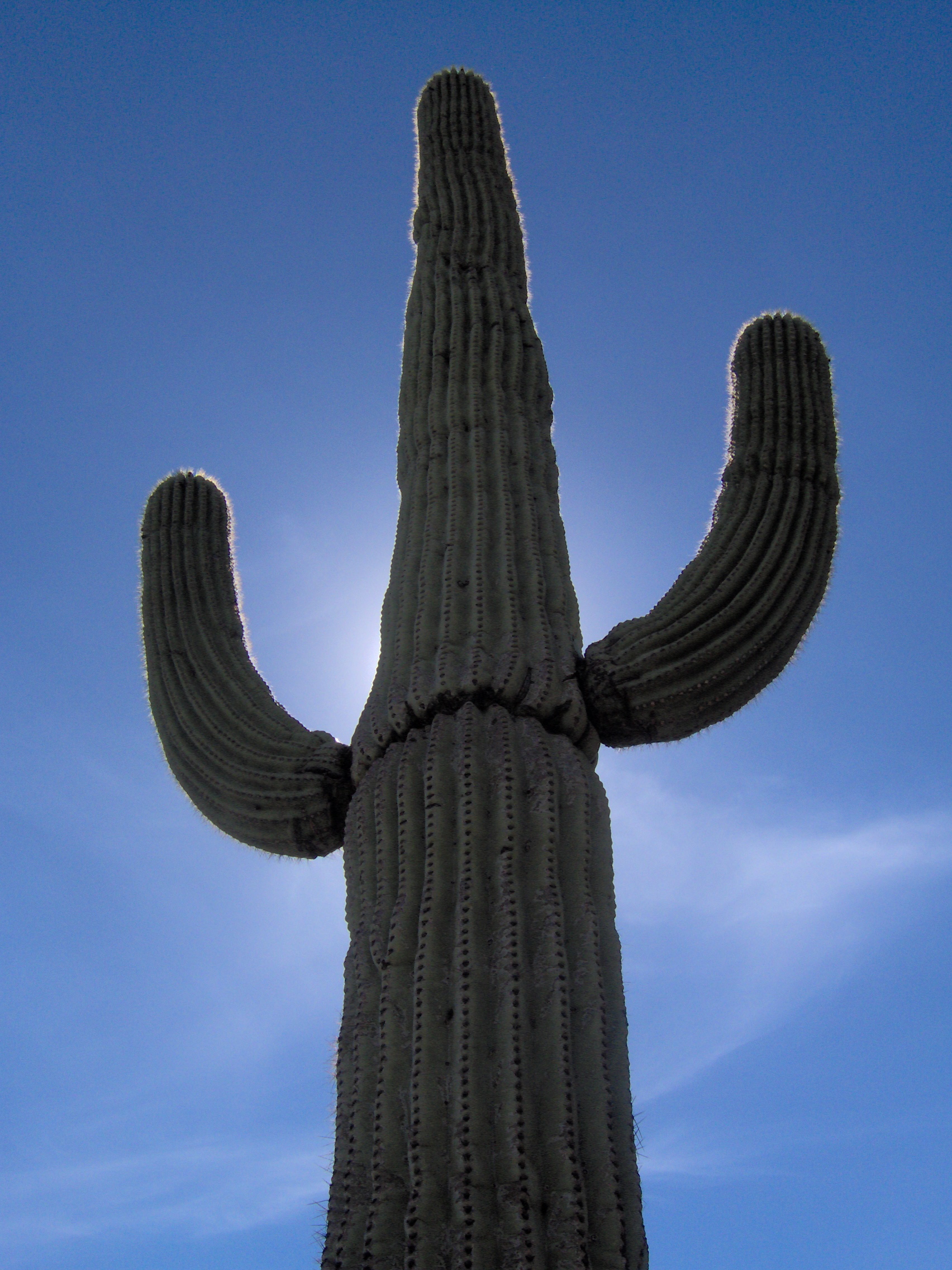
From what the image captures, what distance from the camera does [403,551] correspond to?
18.0 feet

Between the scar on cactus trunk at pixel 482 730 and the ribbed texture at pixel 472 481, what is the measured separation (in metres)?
0.01

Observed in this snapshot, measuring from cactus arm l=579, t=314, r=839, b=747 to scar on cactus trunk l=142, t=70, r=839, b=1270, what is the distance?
1 cm

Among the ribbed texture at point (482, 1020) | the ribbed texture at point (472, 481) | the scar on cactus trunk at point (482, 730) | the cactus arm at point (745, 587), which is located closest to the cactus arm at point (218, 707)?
the scar on cactus trunk at point (482, 730)

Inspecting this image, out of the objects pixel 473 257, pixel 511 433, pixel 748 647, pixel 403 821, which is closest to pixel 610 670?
pixel 748 647

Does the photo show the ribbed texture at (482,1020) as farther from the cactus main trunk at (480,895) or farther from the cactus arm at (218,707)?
the cactus arm at (218,707)

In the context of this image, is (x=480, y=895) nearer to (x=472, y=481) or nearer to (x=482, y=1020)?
(x=482, y=1020)

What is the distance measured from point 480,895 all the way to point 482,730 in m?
0.72

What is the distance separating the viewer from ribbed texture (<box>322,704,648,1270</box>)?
3336mm

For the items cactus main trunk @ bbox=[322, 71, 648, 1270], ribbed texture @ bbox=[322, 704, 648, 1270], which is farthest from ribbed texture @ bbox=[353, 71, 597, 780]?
ribbed texture @ bbox=[322, 704, 648, 1270]

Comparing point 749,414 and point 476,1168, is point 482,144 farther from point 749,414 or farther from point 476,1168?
point 476,1168

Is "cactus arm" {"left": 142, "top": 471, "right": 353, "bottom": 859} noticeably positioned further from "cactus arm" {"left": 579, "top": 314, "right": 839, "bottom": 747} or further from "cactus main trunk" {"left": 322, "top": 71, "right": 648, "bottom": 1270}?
"cactus arm" {"left": 579, "top": 314, "right": 839, "bottom": 747}

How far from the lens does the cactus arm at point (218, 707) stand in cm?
490

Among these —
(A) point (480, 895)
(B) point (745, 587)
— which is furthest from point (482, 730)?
(B) point (745, 587)

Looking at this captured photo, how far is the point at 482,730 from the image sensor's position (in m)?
4.52
